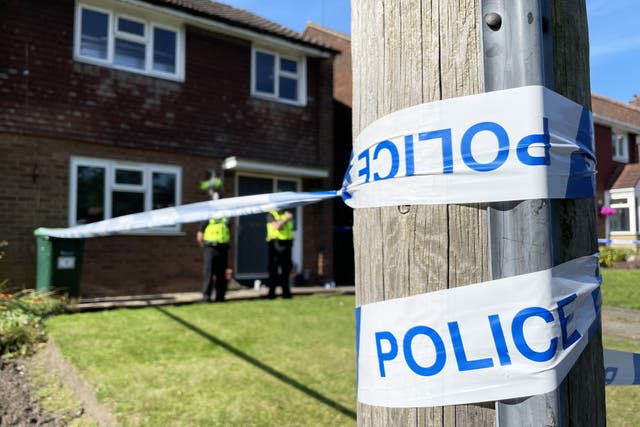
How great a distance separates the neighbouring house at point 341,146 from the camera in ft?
46.6

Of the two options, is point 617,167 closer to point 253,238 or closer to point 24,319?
point 24,319

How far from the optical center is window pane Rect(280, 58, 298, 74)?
40.2ft

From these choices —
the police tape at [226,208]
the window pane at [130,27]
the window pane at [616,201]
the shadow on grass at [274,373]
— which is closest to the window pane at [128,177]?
Result: the window pane at [130,27]

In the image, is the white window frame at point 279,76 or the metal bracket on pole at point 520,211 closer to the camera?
the metal bracket on pole at point 520,211

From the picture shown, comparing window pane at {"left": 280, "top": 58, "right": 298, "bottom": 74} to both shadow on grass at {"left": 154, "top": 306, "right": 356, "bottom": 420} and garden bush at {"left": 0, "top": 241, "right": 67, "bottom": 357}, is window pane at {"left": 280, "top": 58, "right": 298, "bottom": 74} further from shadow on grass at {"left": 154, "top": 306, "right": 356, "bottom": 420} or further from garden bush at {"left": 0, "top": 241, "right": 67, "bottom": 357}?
shadow on grass at {"left": 154, "top": 306, "right": 356, "bottom": 420}

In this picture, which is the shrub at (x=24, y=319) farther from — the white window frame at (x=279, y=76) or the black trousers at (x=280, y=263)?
the white window frame at (x=279, y=76)

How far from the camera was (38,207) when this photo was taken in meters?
8.74

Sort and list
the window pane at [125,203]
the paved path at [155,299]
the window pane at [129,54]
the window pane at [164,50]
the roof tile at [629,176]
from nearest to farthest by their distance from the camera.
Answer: the roof tile at [629,176]
the paved path at [155,299]
the window pane at [125,203]
the window pane at [129,54]
the window pane at [164,50]

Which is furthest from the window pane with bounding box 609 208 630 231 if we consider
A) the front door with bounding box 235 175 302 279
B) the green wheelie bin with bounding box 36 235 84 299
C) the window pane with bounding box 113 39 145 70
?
the window pane with bounding box 113 39 145 70

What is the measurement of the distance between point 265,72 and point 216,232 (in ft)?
16.7

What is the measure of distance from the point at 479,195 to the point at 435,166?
4.7 inches

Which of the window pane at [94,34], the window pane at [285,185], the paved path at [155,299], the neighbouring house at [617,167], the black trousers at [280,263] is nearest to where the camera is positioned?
the neighbouring house at [617,167]

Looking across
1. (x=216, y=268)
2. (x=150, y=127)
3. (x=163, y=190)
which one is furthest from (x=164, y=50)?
(x=216, y=268)

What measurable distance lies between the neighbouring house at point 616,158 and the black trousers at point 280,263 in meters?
6.72
